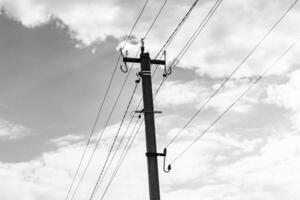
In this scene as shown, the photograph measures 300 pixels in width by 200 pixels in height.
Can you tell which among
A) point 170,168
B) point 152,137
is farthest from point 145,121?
point 170,168

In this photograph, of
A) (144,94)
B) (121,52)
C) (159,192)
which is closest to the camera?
(159,192)

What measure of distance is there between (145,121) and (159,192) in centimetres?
232

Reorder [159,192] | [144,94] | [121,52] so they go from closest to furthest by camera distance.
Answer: [159,192], [144,94], [121,52]

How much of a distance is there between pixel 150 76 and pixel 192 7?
141 inches

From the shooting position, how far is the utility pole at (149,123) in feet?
52.7

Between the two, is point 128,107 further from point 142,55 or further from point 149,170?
point 149,170

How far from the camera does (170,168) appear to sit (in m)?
17.8

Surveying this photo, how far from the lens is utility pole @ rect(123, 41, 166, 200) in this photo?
1608cm

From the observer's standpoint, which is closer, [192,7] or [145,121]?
[192,7]

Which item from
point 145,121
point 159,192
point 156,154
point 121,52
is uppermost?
point 121,52

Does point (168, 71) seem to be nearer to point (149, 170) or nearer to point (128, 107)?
point (128, 107)

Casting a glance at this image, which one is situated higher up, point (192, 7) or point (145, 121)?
point (192, 7)

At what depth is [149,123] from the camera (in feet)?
55.4

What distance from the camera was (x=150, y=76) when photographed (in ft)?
58.0
